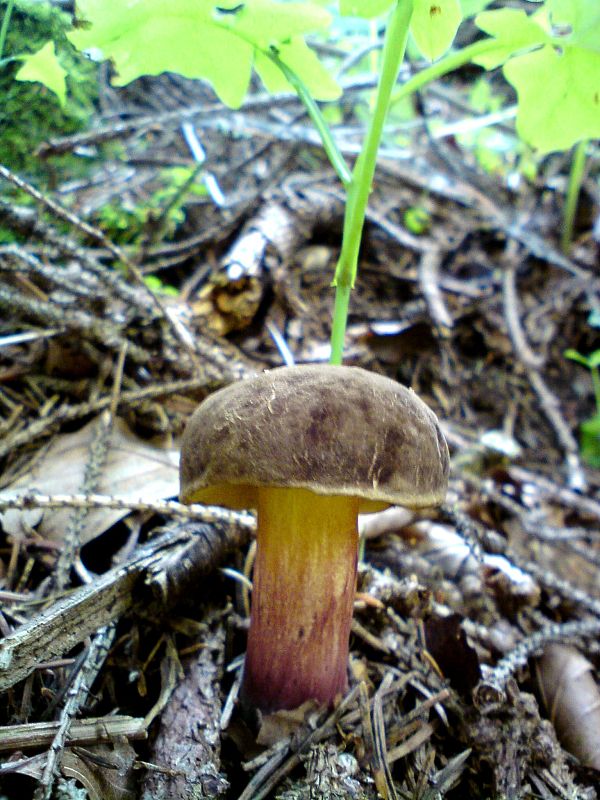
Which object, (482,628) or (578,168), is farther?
(578,168)

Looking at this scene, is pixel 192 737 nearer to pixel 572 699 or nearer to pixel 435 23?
pixel 572 699

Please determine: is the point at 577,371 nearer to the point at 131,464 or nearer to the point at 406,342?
the point at 406,342

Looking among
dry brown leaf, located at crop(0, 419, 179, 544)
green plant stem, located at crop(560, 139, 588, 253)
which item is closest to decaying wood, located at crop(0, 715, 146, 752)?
dry brown leaf, located at crop(0, 419, 179, 544)

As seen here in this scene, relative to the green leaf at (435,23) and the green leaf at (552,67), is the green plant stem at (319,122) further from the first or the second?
the green leaf at (552,67)

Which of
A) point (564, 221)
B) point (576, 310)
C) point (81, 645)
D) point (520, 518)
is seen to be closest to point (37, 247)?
point (81, 645)

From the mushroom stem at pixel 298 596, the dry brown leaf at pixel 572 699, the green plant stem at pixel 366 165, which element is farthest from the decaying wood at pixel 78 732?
the dry brown leaf at pixel 572 699

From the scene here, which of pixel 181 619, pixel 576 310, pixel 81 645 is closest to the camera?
pixel 81 645

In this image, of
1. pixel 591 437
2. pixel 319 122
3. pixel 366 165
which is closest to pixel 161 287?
pixel 319 122
